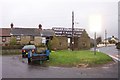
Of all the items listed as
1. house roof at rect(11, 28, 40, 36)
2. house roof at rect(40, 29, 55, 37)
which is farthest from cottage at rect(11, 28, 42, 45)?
house roof at rect(40, 29, 55, 37)

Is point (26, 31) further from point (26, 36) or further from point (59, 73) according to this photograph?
point (59, 73)

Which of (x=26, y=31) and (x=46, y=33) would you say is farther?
(x=26, y=31)

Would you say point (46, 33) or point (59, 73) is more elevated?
point (46, 33)

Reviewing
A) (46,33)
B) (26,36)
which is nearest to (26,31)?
(26,36)

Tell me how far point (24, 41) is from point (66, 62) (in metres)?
40.4

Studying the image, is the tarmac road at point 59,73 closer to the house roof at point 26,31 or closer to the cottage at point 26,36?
the cottage at point 26,36

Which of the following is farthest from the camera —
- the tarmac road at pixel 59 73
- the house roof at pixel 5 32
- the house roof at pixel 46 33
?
the house roof at pixel 46 33

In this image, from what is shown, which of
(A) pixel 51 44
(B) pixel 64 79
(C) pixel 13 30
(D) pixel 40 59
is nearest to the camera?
(B) pixel 64 79

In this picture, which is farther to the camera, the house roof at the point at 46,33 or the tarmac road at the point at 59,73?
the house roof at the point at 46,33

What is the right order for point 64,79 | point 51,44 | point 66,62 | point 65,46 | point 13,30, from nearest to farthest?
point 64,79
point 66,62
point 51,44
point 65,46
point 13,30

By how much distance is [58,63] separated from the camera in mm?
19625

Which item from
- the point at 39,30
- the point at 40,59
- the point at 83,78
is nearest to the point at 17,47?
the point at 39,30

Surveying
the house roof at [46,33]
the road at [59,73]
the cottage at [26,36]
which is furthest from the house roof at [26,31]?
the road at [59,73]

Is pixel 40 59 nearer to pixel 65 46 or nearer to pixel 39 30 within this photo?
pixel 65 46
